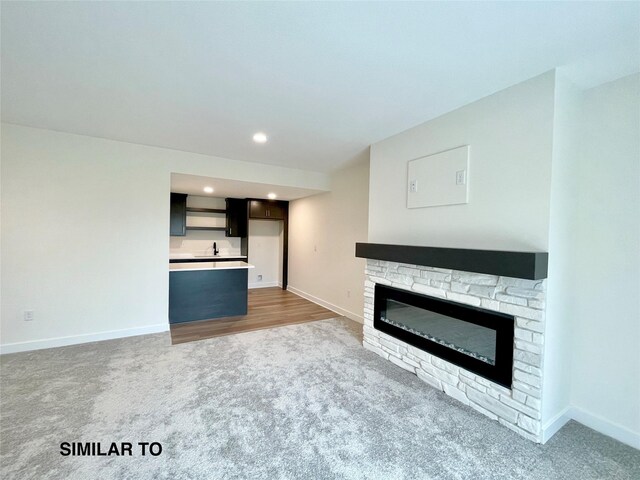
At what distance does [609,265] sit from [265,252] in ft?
21.3

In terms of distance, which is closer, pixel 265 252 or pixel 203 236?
pixel 203 236

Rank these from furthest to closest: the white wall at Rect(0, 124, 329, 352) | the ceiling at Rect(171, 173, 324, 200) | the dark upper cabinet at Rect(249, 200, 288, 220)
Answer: the dark upper cabinet at Rect(249, 200, 288, 220) < the ceiling at Rect(171, 173, 324, 200) < the white wall at Rect(0, 124, 329, 352)

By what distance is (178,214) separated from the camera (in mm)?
5613

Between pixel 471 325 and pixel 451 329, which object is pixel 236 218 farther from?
pixel 471 325

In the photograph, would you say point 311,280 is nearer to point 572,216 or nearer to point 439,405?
point 439,405

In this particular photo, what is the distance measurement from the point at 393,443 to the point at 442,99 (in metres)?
2.74

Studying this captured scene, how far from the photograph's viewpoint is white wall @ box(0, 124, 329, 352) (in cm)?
311

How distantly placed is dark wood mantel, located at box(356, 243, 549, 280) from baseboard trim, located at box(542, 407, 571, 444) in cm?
112

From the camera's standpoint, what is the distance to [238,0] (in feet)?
4.52

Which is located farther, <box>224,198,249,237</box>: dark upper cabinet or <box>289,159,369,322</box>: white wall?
<box>224,198,249,237</box>: dark upper cabinet

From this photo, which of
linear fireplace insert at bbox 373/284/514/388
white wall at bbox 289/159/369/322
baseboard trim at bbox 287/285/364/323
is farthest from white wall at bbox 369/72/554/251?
baseboard trim at bbox 287/285/364/323

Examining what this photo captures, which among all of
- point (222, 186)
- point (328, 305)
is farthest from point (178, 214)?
point (328, 305)

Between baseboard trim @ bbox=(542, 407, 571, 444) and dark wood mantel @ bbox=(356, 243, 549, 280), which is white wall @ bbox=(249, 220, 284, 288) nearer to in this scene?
dark wood mantel @ bbox=(356, 243, 549, 280)

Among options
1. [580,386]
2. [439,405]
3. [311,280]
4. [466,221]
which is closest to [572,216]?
[466,221]
